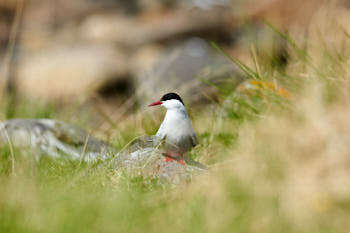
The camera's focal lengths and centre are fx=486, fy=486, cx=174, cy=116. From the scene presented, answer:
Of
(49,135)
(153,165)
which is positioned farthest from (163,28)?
(153,165)

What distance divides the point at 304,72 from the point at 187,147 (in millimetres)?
797

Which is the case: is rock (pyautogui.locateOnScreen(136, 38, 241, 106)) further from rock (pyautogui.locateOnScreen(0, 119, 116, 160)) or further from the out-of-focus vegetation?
the out-of-focus vegetation

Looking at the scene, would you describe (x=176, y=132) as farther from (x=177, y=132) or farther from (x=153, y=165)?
(x=153, y=165)

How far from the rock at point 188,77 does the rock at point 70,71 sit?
550 centimetres

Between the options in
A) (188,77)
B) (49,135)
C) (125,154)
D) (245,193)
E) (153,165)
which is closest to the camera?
(245,193)

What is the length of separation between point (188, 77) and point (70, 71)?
7159 millimetres

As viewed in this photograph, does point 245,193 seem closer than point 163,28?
Yes

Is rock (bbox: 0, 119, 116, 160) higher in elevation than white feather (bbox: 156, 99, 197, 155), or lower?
lower

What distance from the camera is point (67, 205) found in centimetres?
167

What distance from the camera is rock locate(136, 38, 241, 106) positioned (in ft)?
11.7

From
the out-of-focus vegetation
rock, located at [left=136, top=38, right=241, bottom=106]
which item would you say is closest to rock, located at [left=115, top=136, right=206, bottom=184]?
the out-of-focus vegetation

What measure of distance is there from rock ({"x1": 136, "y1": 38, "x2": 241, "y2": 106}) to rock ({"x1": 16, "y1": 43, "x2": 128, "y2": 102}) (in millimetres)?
5496

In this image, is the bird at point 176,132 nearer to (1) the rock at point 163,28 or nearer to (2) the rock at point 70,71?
(2) the rock at point 70,71

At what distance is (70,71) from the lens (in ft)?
39.4
